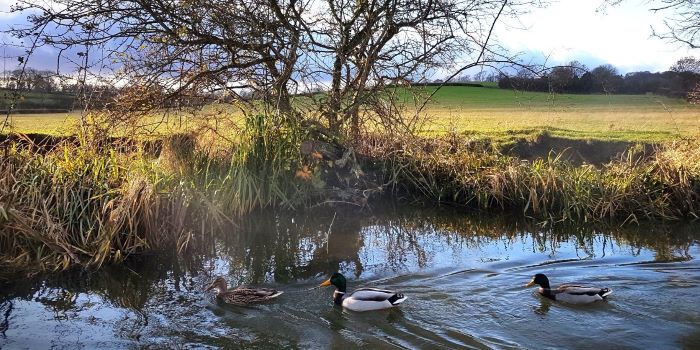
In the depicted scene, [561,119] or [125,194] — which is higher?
[561,119]

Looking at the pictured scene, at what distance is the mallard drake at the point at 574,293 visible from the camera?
7016 millimetres

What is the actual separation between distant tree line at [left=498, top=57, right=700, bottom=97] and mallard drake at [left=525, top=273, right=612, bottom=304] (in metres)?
6.11

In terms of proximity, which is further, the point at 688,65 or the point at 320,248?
the point at 688,65

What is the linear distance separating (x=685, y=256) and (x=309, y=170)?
20.5 feet

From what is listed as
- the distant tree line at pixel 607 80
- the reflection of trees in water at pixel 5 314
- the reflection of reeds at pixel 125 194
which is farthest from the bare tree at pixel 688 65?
the reflection of trees in water at pixel 5 314

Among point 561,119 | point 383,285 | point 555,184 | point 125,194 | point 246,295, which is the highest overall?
point 561,119

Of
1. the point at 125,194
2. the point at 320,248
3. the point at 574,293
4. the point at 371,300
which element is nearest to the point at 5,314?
the point at 125,194

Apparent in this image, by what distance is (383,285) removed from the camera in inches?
307

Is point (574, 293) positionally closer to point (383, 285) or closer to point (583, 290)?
point (583, 290)

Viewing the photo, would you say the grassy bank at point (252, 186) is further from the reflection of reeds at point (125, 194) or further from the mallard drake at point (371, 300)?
the mallard drake at point (371, 300)

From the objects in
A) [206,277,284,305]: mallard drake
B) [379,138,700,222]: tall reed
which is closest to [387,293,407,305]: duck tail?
[206,277,284,305]: mallard drake

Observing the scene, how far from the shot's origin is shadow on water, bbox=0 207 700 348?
20.2 ft

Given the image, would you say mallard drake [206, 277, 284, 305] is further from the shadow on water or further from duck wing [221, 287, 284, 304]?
the shadow on water

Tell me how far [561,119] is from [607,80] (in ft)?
19.6
